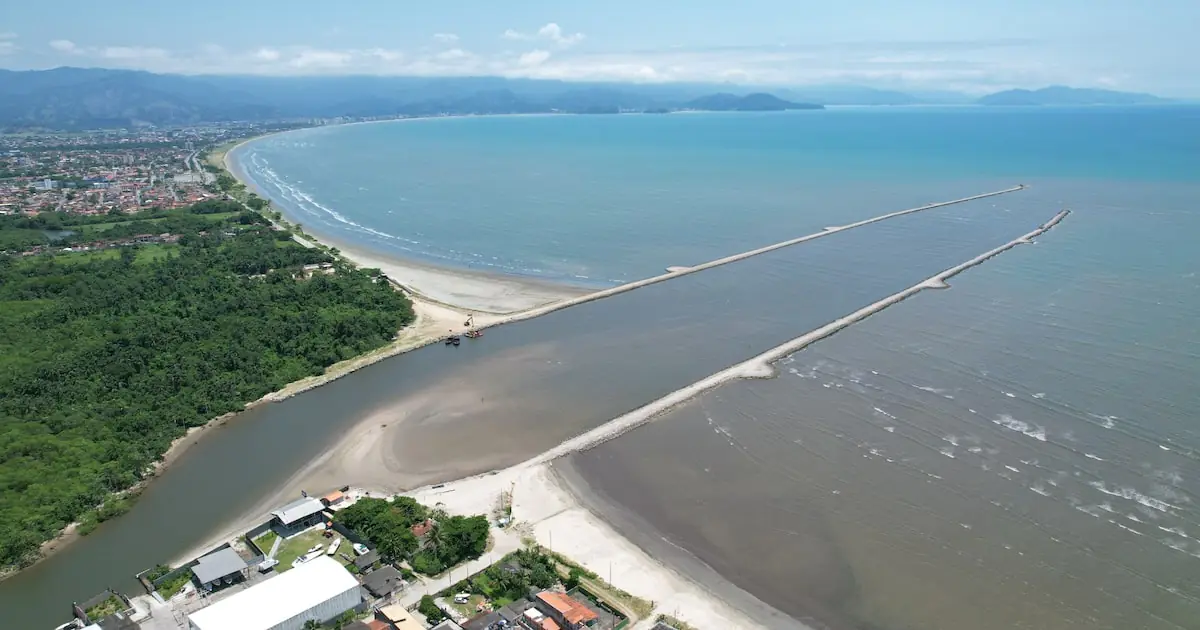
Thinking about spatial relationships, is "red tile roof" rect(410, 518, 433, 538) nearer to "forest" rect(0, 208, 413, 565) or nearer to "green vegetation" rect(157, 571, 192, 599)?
"green vegetation" rect(157, 571, 192, 599)

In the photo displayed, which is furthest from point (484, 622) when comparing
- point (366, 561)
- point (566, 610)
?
point (366, 561)

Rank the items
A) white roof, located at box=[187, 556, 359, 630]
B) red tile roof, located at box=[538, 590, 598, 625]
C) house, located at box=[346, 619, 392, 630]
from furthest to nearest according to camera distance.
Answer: red tile roof, located at box=[538, 590, 598, 625]
house, located at box=[346, 619, 392, 630]
white roof, located at box=[187, 556, 359, 630]

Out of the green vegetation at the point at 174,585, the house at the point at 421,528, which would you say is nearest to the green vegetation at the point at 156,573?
the green vegetation at the point at 174,585

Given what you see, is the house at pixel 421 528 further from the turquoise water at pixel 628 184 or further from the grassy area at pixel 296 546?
the turquoise water at pixel 628 184

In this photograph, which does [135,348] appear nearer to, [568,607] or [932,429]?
[568,607]

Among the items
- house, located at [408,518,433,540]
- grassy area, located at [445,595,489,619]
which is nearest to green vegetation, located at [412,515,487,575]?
house, located at [408,518,433,540]

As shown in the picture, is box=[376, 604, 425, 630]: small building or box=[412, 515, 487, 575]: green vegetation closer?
box=[376, 604, 425, 630]: small building
